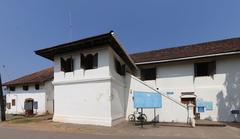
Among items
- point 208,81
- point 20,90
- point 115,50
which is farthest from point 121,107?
point 20,90

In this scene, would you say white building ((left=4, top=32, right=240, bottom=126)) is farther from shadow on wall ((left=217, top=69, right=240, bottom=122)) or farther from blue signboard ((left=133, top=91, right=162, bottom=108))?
blue signboard ((left=133, top=91, right=162, bottom=108))

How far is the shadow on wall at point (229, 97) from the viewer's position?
57.7ft

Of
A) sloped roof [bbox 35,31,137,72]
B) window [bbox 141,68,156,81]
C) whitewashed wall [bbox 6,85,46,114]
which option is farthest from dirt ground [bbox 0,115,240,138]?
whitewashed wall [bbox 6,85,46,114]

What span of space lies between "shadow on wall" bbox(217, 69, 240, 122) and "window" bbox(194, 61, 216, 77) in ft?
4.40

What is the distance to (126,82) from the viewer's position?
18.7 metres

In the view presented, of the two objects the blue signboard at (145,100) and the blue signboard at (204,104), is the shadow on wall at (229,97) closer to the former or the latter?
the blue signboard at (204,104)

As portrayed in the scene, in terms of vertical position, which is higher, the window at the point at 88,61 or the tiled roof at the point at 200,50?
the tiled roof at the point at 200,50

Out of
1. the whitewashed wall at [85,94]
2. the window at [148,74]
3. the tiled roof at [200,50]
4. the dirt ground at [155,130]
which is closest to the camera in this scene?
the dirt ground at [155,130]

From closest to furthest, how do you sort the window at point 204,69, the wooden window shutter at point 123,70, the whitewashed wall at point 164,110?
the whitewashed wall at point 164,110 < the window at point 204,69 < the wooden window shutter at point 123,70

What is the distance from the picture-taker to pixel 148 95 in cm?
1483

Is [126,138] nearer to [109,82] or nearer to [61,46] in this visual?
[109,82]

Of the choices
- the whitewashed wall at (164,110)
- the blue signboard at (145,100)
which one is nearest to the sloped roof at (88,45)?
the whitewashed wall at (164,110)

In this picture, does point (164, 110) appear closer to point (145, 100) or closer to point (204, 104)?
point (145, 100)

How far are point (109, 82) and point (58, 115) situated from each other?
527 cm
